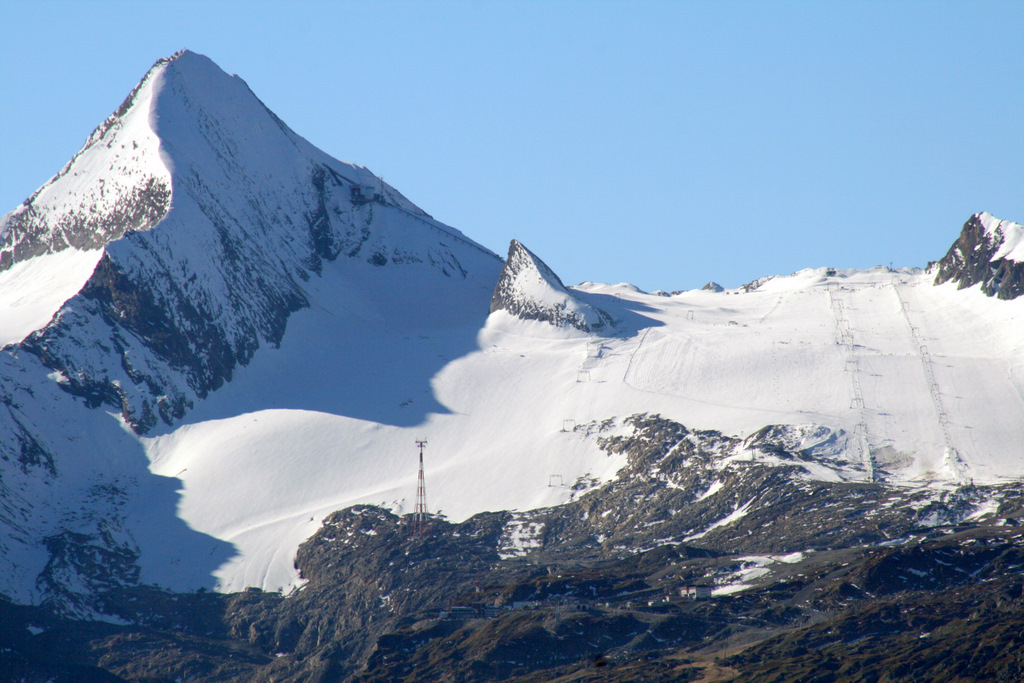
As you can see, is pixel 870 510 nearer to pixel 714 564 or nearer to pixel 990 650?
pixel 714 564

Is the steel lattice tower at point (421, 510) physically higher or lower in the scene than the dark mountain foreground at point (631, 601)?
higher

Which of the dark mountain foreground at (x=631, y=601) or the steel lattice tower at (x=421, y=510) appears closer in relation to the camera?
the dark mountain foreground at (x=631, y=601)

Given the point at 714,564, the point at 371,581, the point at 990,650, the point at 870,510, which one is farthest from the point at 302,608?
the point at 990,650

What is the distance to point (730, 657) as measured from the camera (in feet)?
472

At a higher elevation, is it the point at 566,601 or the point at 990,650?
the point at 566,601

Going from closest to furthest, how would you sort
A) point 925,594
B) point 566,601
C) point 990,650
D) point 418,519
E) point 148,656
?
point 990,650, point 925,594, point 566,601, point 148,656, point 418,519

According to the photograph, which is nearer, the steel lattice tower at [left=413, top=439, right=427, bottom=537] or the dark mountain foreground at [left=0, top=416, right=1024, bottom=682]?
the dark mountain foreground at [left=0, top=416, right=1024, bottom=682]

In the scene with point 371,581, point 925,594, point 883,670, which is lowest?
point 883,670

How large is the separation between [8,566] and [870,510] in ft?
326

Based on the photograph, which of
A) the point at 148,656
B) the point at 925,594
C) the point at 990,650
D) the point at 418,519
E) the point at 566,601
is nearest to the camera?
the point at 990,650

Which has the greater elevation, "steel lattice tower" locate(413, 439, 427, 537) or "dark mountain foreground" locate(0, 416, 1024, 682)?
"steel lattice tower" locate(413, 439, 427, 537)

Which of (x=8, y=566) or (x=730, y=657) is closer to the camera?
(x=730, y=657)

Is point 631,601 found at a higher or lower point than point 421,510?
lower

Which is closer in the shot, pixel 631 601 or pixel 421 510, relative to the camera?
pixel 631 601
